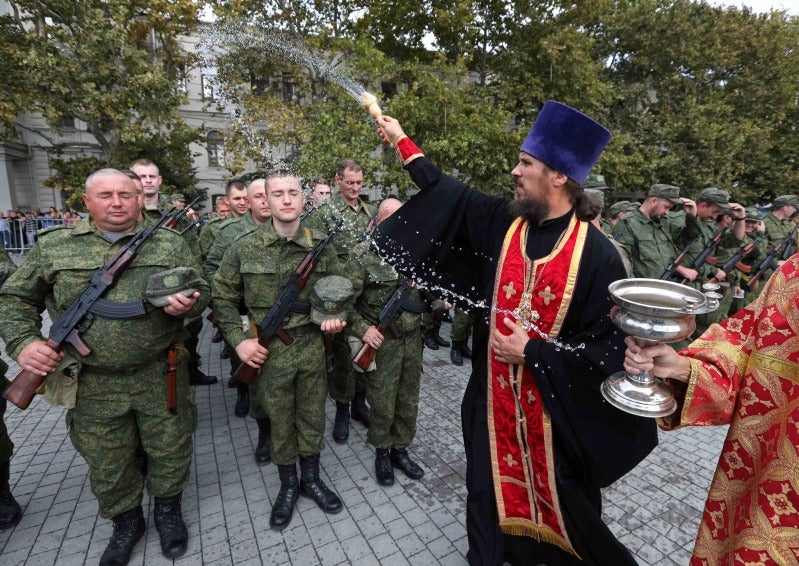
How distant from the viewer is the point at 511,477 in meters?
2.47

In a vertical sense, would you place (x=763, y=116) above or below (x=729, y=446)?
above

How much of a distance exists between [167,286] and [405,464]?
8.34ft

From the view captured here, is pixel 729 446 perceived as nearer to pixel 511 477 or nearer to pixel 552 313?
pixel 552 313

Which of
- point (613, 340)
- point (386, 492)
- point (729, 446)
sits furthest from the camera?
point (386, 492)

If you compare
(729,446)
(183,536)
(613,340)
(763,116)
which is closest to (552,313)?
(613,340)

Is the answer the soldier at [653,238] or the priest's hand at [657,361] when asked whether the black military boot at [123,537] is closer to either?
the priest's hand at [657,361]

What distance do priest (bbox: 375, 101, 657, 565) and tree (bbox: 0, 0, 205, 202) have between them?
13.4 m

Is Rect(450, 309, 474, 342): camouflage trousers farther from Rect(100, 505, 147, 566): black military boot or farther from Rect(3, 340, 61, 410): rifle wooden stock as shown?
Rect(3, 340, 61, 410): rifle wooden stock

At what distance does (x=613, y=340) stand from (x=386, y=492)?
2457mm

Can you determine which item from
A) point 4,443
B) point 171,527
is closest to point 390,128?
point 171,527

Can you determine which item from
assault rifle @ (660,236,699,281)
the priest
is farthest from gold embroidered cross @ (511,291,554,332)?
assault rifle @ (660,236,699,281)

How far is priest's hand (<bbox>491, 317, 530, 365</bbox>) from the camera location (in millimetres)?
2141

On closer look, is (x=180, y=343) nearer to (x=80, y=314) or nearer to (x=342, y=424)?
(x=80, y=314)

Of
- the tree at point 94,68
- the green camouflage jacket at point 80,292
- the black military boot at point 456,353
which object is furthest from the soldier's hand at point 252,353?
the tree at point 94,68
